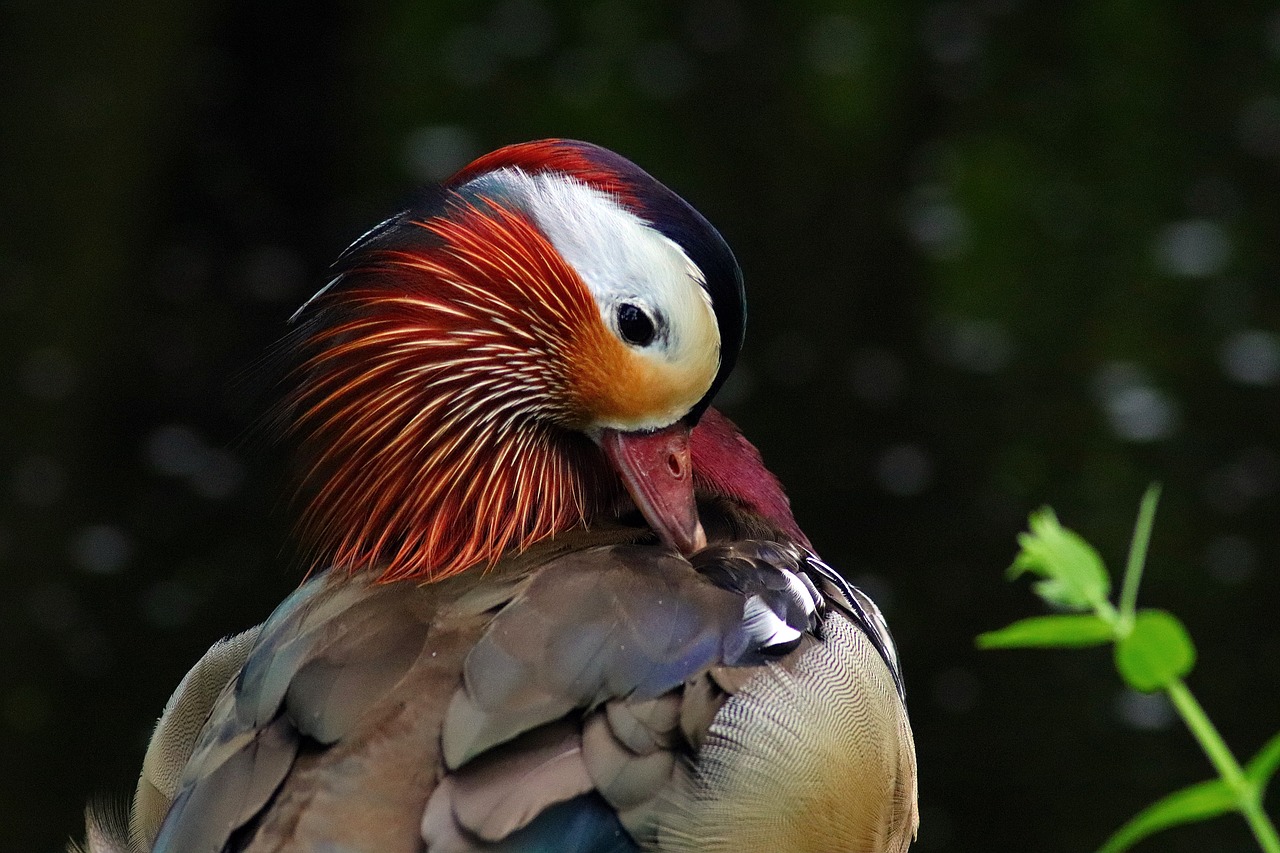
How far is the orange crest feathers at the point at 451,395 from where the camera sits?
8.46 ft

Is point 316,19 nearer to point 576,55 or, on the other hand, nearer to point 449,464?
point 576,55

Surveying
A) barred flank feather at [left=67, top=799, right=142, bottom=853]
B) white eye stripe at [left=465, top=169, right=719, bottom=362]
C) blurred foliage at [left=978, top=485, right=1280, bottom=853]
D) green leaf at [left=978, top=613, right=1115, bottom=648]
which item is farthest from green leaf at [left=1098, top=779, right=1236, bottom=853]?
barred flank feather at [left=67, top=799, right=142, bottom=853]

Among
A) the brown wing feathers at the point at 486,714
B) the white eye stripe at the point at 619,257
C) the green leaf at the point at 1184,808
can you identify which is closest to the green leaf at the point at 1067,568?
the green leaf at the point at 1184,808

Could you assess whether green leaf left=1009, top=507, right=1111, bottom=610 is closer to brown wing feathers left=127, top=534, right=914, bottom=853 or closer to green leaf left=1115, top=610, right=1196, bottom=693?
green leaf left=1115, top=610, right=1196, bottom=693

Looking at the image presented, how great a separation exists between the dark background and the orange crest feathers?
275 millimetres

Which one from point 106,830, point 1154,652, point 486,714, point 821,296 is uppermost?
point 1154,652

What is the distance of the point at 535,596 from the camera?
2.33 metres

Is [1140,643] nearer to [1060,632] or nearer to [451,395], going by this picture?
[1060,632]

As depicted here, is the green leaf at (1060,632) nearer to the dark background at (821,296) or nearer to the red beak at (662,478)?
the red beak at (662,478)

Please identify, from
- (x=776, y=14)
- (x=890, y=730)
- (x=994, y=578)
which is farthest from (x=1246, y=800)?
(x=776, y=14)

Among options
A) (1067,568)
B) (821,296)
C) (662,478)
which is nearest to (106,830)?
(662,478)

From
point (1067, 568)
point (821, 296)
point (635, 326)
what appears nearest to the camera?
point (1067, 568)

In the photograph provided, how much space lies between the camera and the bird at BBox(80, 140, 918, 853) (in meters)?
2.10

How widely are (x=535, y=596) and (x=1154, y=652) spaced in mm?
1294
